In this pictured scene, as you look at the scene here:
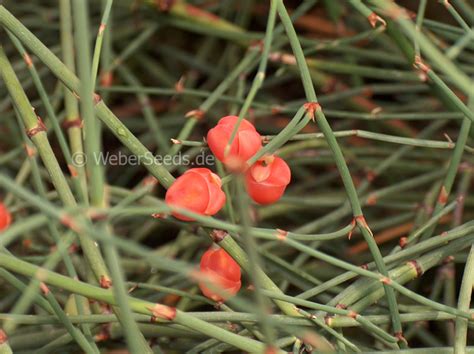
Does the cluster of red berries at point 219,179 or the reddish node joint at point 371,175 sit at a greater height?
the reddish node joint at point 371,175

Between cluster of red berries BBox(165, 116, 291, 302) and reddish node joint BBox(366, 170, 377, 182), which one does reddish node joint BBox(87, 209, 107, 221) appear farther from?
reddish node joint BBox(366, 170, 377, 182)

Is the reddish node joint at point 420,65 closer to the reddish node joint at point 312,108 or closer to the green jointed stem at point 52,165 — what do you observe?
the reddish node joint at point 312,108

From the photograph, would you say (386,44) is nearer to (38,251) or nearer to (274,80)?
(274,80)

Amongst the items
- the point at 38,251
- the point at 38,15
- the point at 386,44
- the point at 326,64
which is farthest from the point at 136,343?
the point at 38,15

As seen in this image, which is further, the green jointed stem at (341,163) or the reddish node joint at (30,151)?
the reddish node joint at (30,151)

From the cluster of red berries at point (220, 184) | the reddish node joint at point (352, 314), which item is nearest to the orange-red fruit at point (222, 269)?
the cluster of red berries at point (220, 184)

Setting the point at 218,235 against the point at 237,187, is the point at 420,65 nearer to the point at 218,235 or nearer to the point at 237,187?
the point at 218,235

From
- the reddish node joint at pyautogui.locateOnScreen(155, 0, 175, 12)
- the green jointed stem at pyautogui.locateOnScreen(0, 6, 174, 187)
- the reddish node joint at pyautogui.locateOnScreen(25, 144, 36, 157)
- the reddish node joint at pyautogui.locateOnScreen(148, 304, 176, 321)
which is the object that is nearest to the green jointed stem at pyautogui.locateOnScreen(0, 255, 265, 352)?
the reddish node joint at pyautogui.locateOnScreen(148, 304, 176, 321)

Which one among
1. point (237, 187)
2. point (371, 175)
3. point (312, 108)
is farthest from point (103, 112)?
point (371, 175)

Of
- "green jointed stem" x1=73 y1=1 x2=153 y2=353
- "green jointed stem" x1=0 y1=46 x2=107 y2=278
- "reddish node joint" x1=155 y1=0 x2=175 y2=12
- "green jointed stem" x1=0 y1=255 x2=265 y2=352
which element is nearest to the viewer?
"green jointed stem" x1=73 y1=1 x2=153 y2=353
